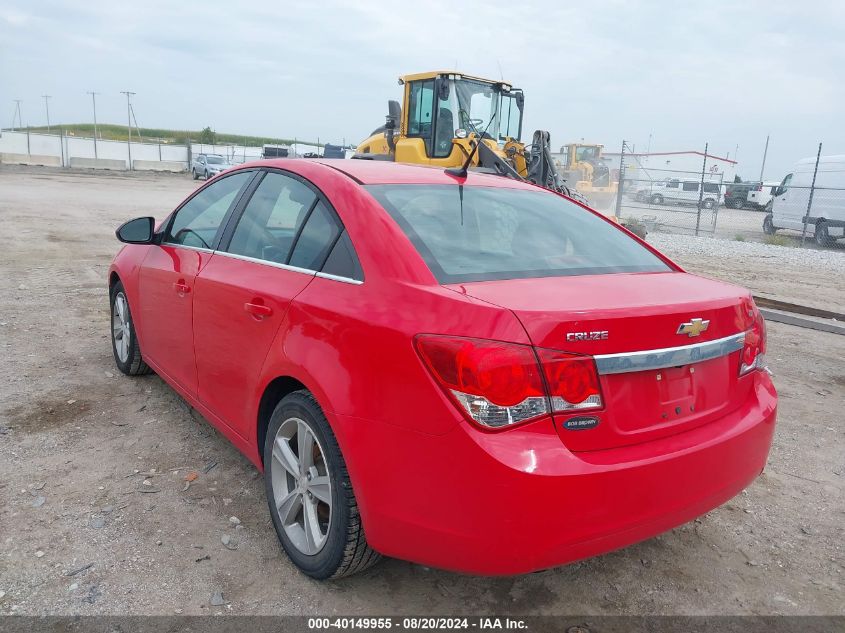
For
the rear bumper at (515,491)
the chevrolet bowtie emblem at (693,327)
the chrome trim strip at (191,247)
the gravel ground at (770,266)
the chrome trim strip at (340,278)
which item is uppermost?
the chrome trim strip at (340,278)

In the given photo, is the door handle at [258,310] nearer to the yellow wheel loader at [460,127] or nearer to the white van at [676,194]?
the yellow wheel loader at [460,127]

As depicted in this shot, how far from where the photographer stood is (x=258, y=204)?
3264 mm

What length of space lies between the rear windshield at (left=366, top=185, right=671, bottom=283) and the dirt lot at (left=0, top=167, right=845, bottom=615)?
0.93 metres

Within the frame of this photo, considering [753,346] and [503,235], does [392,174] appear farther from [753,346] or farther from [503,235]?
[753,346]

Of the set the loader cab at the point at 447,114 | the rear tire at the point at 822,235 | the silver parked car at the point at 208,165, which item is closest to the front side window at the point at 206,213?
the loader cab at the point at 447,114

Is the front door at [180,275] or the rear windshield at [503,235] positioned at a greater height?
the rear windshield at [503,235]

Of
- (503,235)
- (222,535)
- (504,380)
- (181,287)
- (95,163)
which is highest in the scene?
(503,235)

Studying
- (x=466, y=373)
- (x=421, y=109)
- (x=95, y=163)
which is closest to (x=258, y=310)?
(x=466, y=373)

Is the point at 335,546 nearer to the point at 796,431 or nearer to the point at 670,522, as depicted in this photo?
the point at 670,522

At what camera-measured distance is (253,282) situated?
2912 mm

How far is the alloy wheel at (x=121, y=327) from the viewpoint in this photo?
464 centimetres

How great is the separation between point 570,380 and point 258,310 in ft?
4.64

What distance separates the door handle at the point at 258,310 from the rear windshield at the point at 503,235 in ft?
2.12

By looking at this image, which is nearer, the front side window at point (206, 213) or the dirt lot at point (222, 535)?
the dirt lot at point (222, 535)
